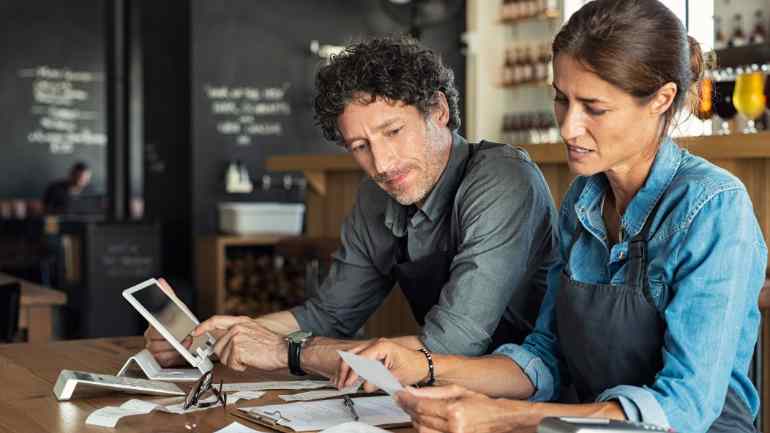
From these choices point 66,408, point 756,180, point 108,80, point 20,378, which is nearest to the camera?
point 66,408

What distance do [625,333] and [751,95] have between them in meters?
1.83

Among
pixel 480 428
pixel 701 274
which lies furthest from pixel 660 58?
pixel 480 428

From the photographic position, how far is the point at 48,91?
428 inches

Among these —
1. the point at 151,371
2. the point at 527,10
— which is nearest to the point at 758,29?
the point at 527,10

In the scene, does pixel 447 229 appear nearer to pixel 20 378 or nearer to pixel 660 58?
pixel 660 58

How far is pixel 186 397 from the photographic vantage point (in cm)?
187

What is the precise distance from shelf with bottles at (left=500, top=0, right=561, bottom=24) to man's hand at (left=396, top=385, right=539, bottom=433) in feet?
18.9

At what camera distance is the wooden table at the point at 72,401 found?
5.57ft

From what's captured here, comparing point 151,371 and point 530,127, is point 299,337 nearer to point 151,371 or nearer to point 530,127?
point 151,371

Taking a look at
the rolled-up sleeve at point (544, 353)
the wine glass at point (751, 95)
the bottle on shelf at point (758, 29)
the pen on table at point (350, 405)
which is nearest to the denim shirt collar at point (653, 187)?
the rolled-up sleeve at point (544, 353)

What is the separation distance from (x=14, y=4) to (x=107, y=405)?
973cm

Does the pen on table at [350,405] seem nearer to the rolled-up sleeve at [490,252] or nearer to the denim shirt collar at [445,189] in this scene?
the rolled-up sleeve at [490,252]

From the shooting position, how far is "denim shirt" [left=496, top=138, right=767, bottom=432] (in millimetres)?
1534

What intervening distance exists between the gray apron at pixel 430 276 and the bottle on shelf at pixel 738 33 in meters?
3.88
